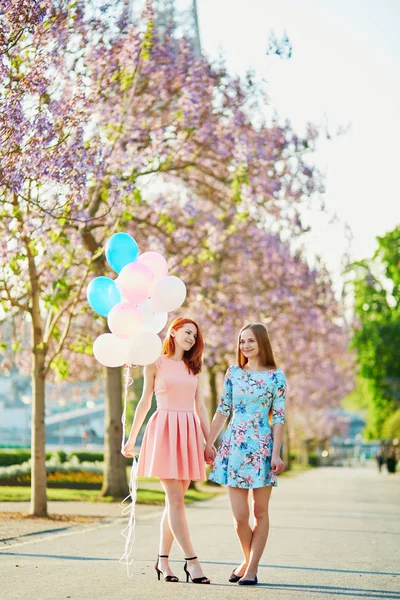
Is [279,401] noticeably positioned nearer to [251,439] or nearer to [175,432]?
[251,439]

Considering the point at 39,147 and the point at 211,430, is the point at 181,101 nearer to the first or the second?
the point at 39,147

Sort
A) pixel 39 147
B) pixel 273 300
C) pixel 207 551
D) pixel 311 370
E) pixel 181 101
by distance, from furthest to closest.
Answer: pixel 311 370 < pixel 273 300 < pixel 181 101 < pixel 39 147 < pixel 207 551

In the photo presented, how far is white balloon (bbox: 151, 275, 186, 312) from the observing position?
9.47 metres

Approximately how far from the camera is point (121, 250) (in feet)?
31.2

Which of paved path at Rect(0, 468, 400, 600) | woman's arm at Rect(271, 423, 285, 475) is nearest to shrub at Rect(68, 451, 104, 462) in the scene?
paved path at Rect(0, 468, 400, 600)

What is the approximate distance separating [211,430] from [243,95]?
13942mm

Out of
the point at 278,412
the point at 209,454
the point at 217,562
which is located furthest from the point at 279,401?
the point at 217,562

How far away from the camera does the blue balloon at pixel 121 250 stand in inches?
375

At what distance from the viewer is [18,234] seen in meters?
16.4

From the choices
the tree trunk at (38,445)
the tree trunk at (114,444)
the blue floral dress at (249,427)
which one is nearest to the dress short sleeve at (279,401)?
the blue floral dress at (249,427)

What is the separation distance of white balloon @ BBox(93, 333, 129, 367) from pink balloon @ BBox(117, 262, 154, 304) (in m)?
0.37

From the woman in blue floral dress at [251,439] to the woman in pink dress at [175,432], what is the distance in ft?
0.57

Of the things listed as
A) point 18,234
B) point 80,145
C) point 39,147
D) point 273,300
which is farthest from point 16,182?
point 273,300

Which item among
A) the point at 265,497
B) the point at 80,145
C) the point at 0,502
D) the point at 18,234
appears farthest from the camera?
the point at 0,502
